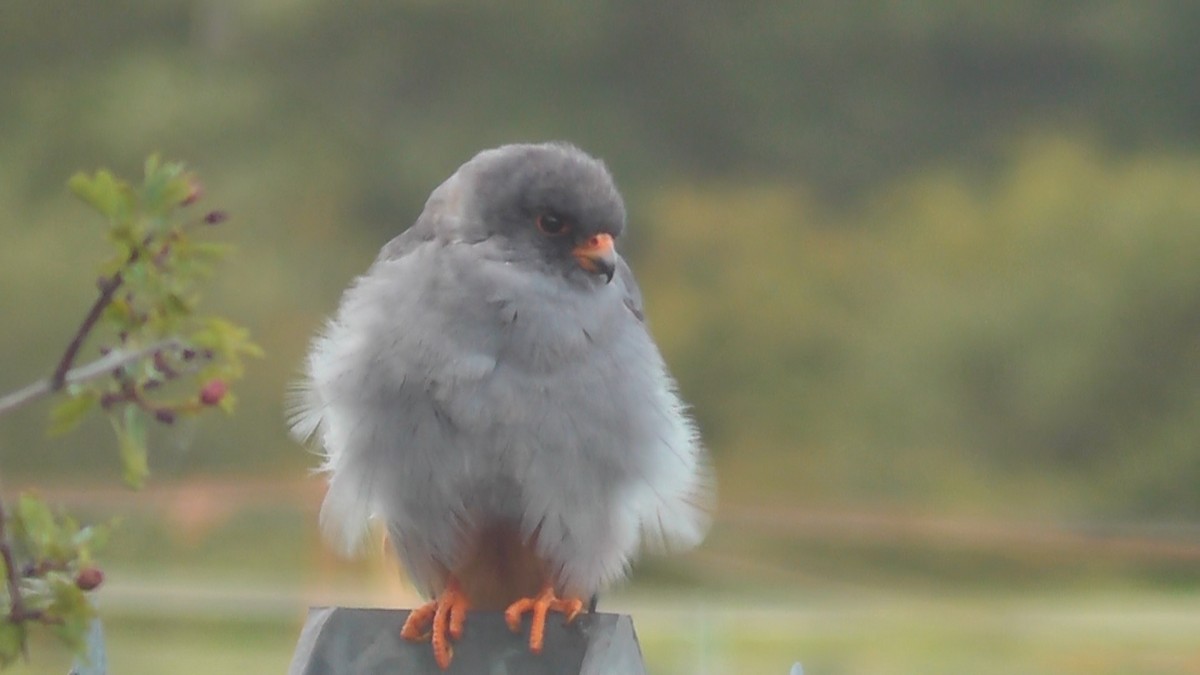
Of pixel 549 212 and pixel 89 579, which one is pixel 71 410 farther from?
pixel 549 212

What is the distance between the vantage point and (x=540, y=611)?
2162 mm

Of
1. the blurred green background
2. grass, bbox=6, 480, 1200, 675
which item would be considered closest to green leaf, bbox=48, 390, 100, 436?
grass, bbox=6, 480, 1200, 675

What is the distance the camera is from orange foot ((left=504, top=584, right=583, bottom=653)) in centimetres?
203

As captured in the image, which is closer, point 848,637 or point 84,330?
point 84,330

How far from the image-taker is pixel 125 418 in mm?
1250

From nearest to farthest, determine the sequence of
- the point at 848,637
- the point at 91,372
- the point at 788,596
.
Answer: the point at 91,372 → the point at 848,637 → the point at 788,596

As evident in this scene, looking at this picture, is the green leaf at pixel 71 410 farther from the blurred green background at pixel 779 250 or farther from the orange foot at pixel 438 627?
the blurred green background at pixel 779 250

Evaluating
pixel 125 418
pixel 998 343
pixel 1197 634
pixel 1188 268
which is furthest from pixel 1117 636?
pixel 125 418

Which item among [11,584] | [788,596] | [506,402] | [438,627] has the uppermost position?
[788,596]

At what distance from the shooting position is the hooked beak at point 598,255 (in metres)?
2.67

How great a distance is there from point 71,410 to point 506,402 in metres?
1.28

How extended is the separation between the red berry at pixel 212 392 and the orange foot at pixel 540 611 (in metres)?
0.79

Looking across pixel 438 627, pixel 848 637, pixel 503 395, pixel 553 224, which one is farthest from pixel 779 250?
pixel 438 627

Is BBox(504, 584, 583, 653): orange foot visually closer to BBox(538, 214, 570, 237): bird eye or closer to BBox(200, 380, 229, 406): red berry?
BBox(538, 214, 570, 237): bird eye
